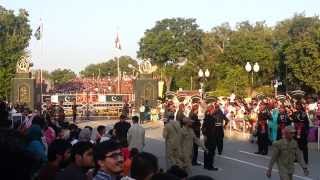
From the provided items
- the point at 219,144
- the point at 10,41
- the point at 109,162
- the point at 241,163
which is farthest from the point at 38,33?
the point at 109,162

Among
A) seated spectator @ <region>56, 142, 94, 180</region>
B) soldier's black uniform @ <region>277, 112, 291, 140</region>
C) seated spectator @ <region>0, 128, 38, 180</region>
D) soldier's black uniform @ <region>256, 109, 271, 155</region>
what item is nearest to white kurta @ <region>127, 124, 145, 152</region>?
soldier's black uniform @ <region>277, 112, 291, 140</region>

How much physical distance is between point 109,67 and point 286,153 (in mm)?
140355

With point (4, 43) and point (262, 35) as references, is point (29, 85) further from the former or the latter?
point (262, 35)

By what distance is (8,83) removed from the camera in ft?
216

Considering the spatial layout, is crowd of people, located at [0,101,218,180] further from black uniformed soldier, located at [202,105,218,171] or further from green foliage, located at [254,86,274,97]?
green foliage, located at [254,86,274,97]

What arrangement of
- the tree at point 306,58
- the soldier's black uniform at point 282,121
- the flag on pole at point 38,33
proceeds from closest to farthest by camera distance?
the soldier's black uniform at point 282,121, the flag on pole at point 38,33, the tree at point 306,58

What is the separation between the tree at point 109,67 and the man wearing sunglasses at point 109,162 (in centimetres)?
13749

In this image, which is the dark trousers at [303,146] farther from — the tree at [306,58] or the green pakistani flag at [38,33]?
the tree at [306,58]

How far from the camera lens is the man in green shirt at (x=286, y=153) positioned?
33.3ft

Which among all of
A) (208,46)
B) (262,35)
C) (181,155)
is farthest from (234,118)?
(208,46)

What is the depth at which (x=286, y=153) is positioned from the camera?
10.2 m

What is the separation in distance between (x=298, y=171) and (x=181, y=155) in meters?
3.84

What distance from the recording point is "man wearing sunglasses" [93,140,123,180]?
4.55 metres

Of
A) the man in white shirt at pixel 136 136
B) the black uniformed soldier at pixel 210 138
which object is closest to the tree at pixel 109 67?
the black uniformed soldier at pixel 210 138
